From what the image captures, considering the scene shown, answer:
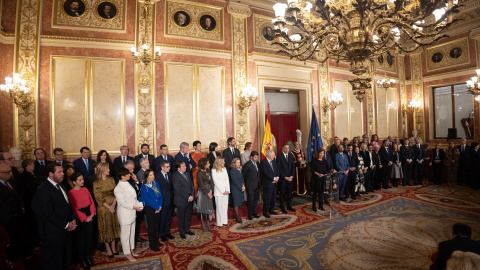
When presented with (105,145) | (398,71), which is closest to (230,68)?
(105,145)

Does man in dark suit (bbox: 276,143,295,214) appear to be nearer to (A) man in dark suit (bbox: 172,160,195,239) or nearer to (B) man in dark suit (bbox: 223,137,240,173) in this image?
(B) man in dark suit (bbox: 223,137,240,173)

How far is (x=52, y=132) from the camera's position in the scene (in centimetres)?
591

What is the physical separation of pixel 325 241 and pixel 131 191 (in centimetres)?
340

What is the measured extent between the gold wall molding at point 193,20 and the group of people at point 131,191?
3.27 metres

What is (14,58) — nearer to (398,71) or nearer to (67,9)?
(67,9)

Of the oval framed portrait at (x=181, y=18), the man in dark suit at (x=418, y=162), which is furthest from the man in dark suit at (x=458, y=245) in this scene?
the man in dark suit at (x=418, y=162)

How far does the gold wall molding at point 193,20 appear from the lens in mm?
6973

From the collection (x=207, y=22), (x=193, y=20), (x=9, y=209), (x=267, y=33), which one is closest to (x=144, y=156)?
(x=9, y=209)

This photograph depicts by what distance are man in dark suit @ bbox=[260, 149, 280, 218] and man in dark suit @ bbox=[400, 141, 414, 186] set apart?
5.41 metres

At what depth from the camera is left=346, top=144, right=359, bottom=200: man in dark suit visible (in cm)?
715

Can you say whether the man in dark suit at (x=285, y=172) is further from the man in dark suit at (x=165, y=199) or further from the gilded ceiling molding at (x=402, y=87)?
the gilded ceiling molding at (x=402, y=87)

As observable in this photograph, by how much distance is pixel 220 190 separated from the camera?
16.9 ft

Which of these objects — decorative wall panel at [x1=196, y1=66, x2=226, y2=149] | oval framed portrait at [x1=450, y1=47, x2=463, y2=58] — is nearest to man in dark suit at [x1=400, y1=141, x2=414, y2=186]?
oval framed portrait at [x1=450, y1=47, x2=463, y2=58]

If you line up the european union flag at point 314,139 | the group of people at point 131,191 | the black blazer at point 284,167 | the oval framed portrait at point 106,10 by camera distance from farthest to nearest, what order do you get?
the european union flag at point 314,139
the oval framed portrait at point 106,10
the black blazer at point 284,167
the group of people at point 131,191
